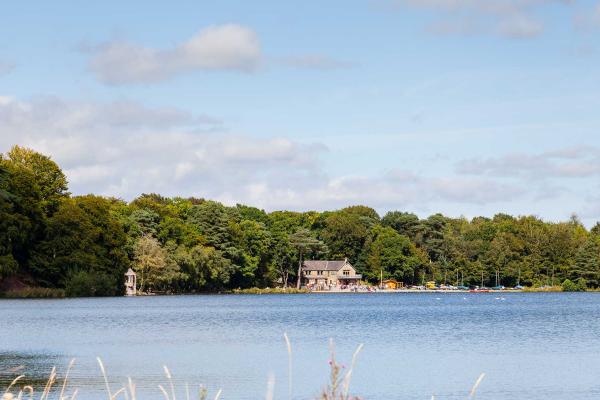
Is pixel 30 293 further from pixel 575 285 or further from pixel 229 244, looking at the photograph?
pixel 575 285

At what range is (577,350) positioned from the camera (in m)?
37.2

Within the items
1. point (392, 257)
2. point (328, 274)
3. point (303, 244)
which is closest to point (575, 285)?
point (392, 257)

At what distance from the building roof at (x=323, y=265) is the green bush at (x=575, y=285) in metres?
35.1

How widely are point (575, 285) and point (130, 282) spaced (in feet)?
243

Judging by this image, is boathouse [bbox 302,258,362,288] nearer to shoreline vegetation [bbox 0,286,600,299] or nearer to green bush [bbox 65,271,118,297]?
shoreline vegetation [bbox 0,286,600,299]

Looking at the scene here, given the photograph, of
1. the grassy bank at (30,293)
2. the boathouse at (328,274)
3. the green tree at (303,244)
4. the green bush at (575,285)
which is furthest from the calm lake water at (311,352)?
the boathouse at (328,274)

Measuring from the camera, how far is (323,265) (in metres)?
158

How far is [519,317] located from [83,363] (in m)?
40.8

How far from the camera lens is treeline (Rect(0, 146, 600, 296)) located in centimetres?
8888

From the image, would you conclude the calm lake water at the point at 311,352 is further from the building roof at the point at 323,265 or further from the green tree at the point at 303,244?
the building roof at the point at 323,265

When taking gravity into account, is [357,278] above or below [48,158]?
below

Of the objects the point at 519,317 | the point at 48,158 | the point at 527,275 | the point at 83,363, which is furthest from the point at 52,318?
the point at 527,275

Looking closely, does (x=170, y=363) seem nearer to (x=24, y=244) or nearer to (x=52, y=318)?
(x=52, y=318)

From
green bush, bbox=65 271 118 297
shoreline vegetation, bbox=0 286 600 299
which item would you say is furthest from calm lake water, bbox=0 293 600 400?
green bush, bbox=65 271 118 297
